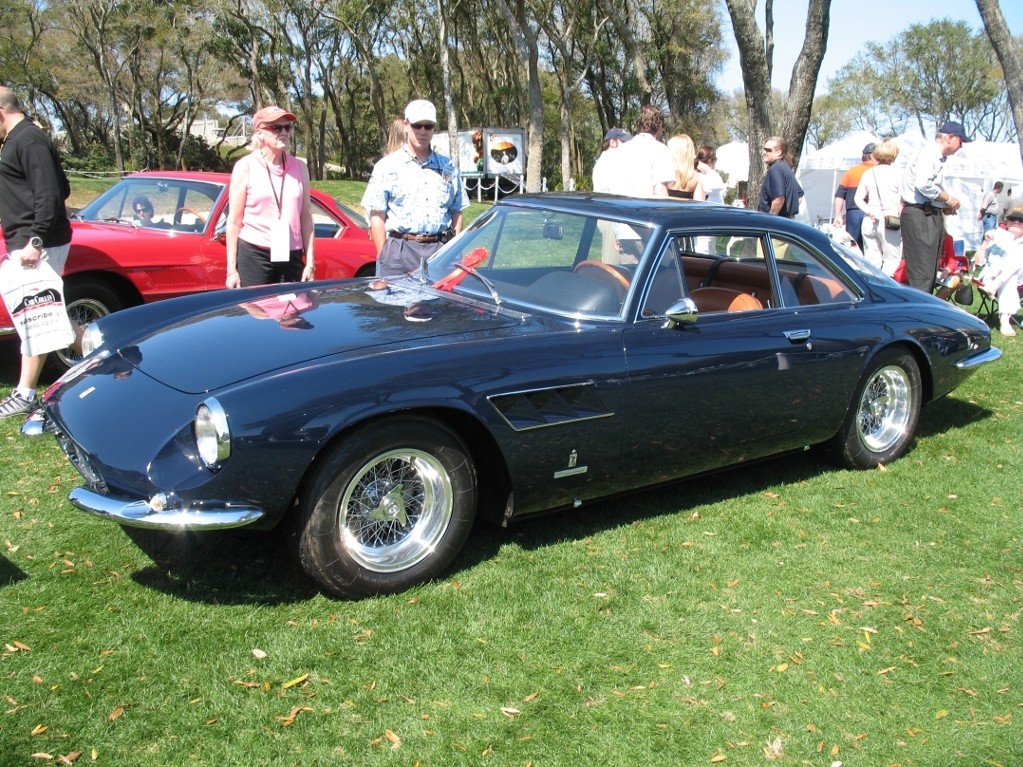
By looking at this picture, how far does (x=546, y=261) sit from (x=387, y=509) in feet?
5.74

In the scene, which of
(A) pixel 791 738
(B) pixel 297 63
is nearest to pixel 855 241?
(A) pixel 791 738

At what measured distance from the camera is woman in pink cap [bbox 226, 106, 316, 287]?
5637 millimetres

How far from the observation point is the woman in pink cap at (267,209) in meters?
5.64

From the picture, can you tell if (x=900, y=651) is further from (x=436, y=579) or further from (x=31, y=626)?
(x=31, y=626)

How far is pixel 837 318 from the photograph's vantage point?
16.3 feet

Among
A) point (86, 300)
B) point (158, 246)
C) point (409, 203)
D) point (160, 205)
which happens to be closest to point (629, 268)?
point (409, 203)

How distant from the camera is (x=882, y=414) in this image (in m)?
5.49

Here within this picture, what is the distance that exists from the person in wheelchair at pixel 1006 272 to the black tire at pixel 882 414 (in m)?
4.75

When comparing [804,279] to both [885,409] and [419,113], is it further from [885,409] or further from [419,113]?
[419,113]

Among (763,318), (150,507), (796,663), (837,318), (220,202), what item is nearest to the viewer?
(150,507)

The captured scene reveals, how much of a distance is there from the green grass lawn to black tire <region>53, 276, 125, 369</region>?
225 centimetres

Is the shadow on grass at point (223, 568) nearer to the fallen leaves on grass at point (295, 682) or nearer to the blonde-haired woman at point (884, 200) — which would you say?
the fallen leaves on grass at point (295, 682)

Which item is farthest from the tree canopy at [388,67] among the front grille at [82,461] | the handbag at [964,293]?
the front grille at [82,461]

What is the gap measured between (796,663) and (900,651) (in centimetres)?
47
